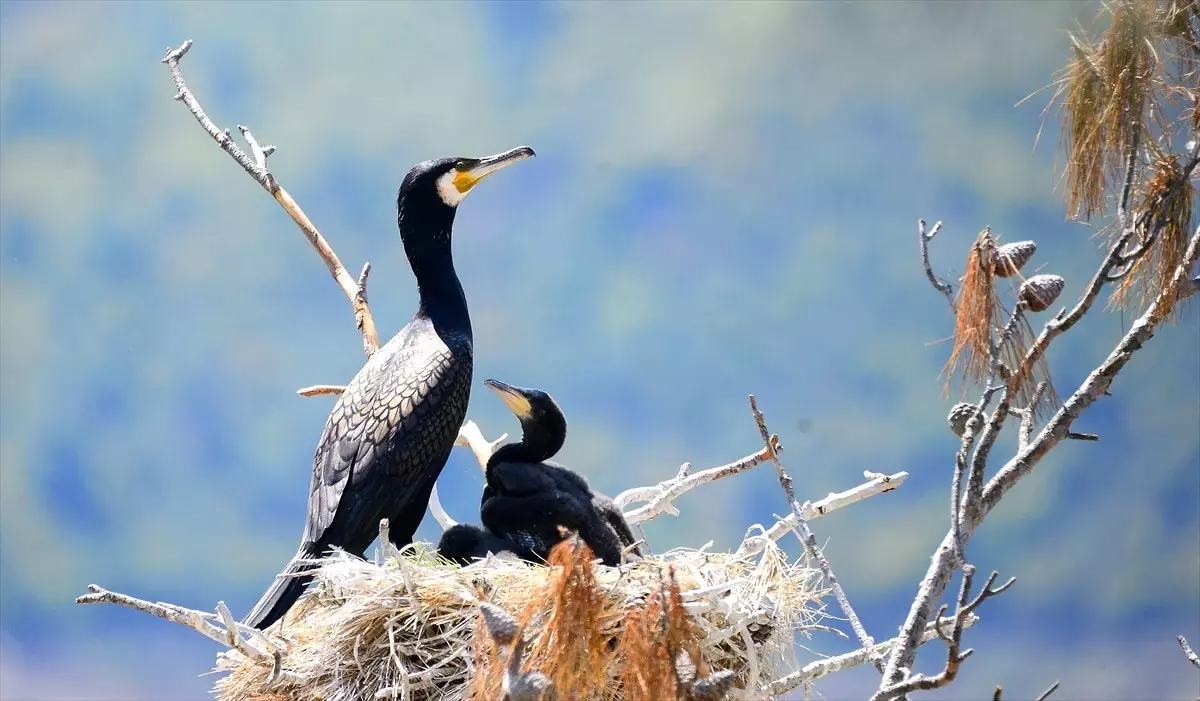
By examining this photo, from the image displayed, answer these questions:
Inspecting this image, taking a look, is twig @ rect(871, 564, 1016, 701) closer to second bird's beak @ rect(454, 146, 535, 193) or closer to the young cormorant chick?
the young cormorant chick

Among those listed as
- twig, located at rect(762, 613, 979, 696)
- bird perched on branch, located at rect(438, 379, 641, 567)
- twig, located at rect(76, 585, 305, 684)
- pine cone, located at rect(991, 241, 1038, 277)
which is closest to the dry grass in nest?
pine cone, located at rect(991, 241, 1038, 277)

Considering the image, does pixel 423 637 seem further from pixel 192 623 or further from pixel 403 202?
pixel 403 202

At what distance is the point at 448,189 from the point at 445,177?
33 mm

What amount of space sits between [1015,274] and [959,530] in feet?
1.39

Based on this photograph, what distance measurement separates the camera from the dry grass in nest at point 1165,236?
2523 mm

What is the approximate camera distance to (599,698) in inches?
78.9

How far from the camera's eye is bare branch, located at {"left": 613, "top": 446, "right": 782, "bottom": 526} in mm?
3100

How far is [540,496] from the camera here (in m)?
2.83

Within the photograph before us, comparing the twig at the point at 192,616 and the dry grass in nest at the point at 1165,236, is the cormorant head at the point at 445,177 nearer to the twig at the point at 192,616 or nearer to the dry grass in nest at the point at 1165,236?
the twig at the point at 192,616

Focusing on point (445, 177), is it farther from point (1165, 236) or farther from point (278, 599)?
point (1165, 236)

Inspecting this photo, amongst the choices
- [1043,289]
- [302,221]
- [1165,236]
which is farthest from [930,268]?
[302,221]

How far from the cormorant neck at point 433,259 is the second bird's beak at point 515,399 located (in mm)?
334

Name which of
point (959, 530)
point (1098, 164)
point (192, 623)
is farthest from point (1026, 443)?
point (192, 623)

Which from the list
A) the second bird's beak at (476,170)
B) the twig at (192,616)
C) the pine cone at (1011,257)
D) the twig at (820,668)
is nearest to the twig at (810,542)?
the twig at (820,668)
